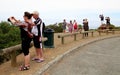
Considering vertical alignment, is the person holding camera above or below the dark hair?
below

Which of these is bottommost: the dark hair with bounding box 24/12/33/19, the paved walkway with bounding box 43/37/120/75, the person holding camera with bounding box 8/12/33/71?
Answer: the paved walkway with bounding box 43/37/120/75

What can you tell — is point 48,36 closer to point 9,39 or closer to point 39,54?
point 39,54

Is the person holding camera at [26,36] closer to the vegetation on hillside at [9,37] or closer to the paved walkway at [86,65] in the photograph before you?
the paved walkway at [86,65]

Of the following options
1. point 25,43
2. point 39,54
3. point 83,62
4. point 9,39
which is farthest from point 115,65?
point 9,39

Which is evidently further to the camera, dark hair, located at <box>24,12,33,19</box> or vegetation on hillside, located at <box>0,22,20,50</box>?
vegetation on hillside, located at <box>0,22,20,50</box>

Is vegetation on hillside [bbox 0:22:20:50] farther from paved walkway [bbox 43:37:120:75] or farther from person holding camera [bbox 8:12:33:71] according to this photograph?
person holding camera [bbox 8:12:33:71]

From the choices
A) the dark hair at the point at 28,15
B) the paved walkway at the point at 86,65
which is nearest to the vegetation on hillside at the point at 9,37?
the paved walkway at the point at 86,65

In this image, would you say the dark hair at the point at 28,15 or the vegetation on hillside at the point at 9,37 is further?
the vegetation on hillside at the point at 9,37

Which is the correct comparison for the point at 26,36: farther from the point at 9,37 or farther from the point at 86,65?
the point at 9,37

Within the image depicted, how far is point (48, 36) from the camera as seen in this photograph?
17.5 meters

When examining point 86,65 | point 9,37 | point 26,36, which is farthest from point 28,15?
point 9,37

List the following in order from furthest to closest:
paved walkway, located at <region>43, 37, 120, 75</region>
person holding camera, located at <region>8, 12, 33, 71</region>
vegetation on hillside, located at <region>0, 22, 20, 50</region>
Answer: vegetation on hillside, located at <region>0, 22, 20, 50</region>
paved walkway, located at <region>43, 37, 120, 75</region>
person holding camera, located at <region>8, 12, 33, 71</region>

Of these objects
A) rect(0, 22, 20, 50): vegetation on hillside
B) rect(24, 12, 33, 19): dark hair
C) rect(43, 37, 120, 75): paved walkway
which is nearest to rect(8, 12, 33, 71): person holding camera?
rect(24, 12, 33, 19): dark hair

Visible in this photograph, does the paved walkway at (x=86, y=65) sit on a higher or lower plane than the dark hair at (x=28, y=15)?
lower
